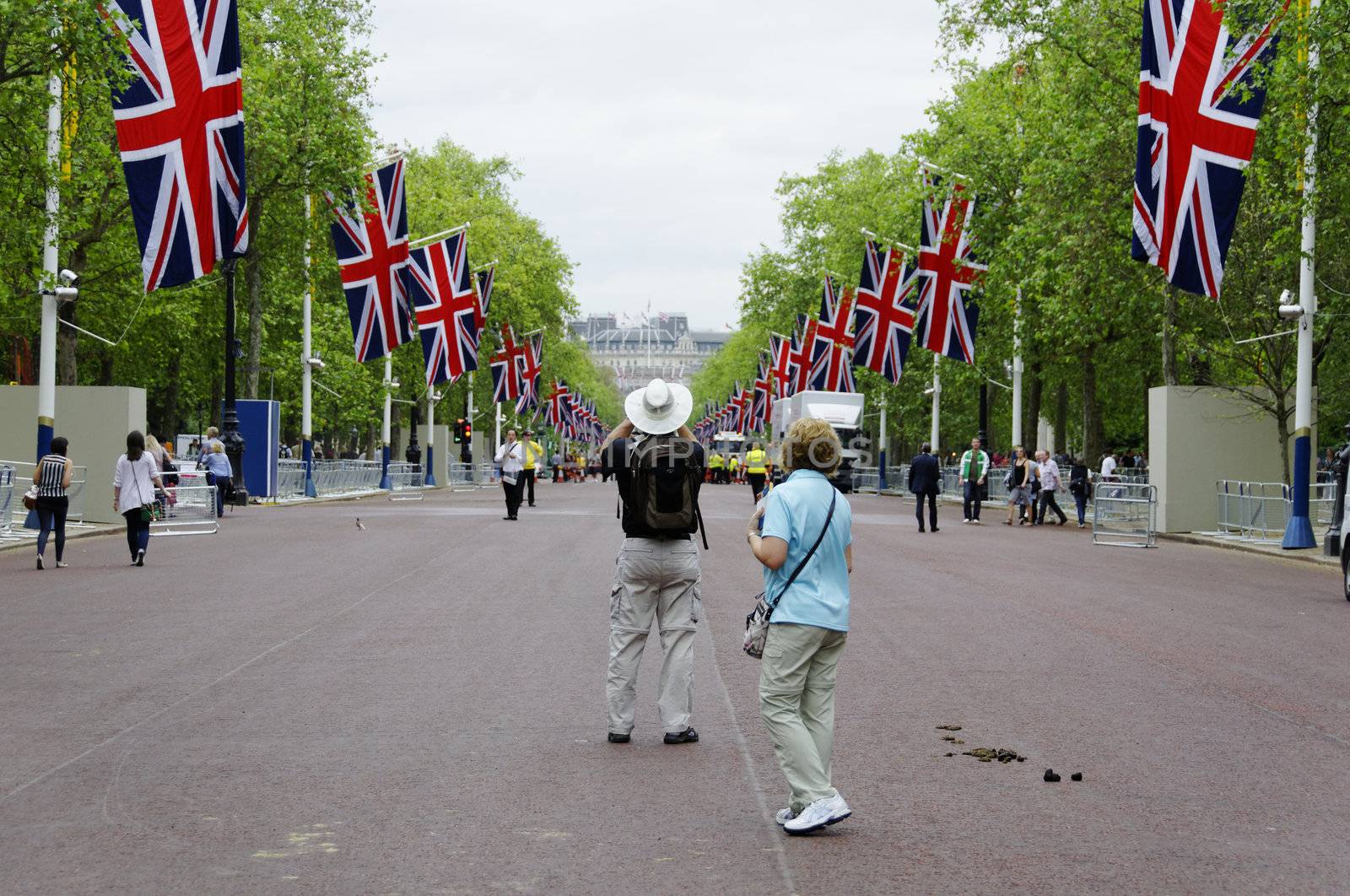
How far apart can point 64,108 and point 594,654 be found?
17022 millimetres

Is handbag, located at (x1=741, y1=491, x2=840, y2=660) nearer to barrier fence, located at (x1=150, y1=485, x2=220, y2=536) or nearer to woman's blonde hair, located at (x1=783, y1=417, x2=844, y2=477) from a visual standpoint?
woman's blonde hair, located at (x1=783, y1=417, x2=844, y2=477)

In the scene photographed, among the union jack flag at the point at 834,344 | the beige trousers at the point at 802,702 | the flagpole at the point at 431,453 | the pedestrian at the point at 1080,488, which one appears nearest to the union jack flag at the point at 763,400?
the flagpole at the point at 431,453

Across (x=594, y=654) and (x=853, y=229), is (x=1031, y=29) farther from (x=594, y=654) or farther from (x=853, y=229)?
(x=853, y=229)

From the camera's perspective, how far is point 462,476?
75.7 metres

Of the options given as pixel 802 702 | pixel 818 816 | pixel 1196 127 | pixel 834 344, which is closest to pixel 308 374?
pixel 834 344

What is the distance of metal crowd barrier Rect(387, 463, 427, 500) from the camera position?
60281 mm

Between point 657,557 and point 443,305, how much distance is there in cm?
3716

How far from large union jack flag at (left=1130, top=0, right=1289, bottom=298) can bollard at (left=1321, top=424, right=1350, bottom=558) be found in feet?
9.96

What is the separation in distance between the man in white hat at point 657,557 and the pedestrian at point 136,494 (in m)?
12.9

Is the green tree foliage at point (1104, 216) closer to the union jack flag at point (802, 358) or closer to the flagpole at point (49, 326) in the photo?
the union jack flag at point (802, 358)

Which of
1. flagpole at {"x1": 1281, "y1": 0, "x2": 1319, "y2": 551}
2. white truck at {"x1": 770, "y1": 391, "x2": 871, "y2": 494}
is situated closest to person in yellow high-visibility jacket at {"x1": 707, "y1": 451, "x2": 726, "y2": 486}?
white truck at {"x1": 770, "y1": 391, "x2": 871, "y2": 494}

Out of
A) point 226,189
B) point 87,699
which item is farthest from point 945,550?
point 87,699

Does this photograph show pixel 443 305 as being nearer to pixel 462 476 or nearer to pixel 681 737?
pixel 462 476

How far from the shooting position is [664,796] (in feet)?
23.3
